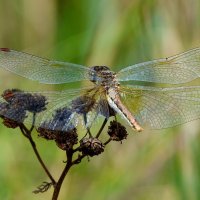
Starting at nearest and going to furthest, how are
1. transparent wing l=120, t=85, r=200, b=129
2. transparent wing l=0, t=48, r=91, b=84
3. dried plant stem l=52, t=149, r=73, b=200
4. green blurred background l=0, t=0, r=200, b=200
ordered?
dried plant stem l=52, t=149, r=73, b=200 → transparent wing l=120, t=85, r=200, b=129 → transparent wing l=0, t=48, r=91, b=84 → green blurred background l=0, t=0, r=200, b=200

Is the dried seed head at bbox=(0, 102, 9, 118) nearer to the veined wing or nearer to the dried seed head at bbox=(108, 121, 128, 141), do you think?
the veined wing

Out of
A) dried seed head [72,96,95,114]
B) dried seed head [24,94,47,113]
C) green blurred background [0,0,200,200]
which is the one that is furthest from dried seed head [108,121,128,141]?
green blurred background [0,0,200,200]

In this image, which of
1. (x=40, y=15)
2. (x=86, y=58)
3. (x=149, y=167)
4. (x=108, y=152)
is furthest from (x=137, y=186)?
(x=40, y=15)

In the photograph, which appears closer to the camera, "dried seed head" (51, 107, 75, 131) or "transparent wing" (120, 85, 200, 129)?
"dried seed head" (51, 107, 75, 131)

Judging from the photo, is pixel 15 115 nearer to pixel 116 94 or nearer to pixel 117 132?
pixel 117 132

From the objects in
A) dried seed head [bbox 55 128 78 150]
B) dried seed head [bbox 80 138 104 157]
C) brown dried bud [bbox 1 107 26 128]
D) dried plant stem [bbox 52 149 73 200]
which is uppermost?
brown dried bud [bbox 1 107 26 128]

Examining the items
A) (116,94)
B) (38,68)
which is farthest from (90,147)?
(38,68)

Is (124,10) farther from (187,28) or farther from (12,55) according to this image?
(12,55)
